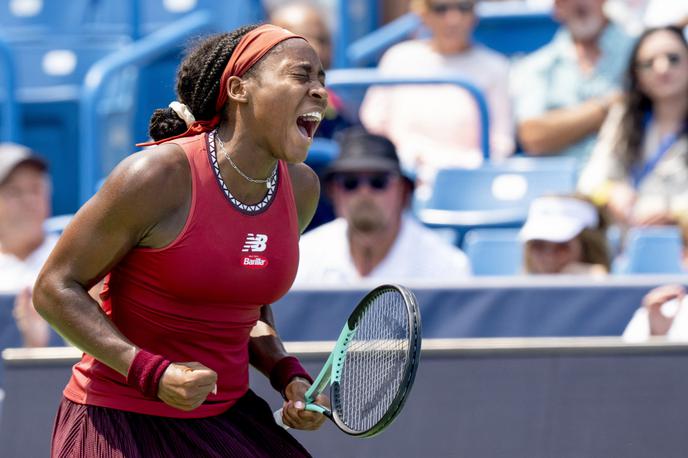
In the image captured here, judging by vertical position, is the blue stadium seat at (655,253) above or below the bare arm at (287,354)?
below

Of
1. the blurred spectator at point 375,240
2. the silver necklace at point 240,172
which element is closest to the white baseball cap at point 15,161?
the blurred spectator at point 375,240

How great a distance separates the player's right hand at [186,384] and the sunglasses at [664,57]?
382cm

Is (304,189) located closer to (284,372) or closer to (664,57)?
(284,372)

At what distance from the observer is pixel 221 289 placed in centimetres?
287

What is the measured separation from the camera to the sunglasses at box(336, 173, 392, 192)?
5.49m

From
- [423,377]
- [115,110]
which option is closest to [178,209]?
[423,377]

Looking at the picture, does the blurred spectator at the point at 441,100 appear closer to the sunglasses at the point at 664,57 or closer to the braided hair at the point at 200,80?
the sunglasses at the point at 664,57

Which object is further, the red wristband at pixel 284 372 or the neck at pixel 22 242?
the neck at pixel 22 242

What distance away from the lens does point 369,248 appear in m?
5.43

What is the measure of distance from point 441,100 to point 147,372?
413 cm

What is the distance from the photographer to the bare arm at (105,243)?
275cm

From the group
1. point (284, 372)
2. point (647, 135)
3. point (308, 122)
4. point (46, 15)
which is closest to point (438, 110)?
point (647, 135)

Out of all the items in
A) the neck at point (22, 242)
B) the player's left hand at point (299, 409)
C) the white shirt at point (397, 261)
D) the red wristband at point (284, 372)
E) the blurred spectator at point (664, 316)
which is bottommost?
the neck at point (22, 242)

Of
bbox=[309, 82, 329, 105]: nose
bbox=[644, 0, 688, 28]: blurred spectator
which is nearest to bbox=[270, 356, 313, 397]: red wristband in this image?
bbox=[309, 82, 329, 105]: nose
